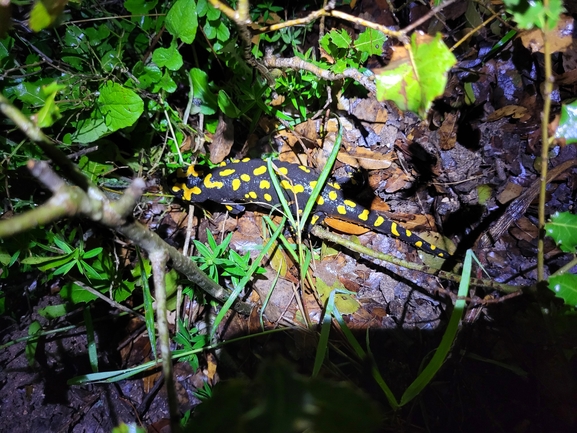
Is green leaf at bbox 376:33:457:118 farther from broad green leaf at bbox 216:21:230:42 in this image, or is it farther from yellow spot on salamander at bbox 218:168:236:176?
yellow spot on salamander at bbox 218:168:236:176

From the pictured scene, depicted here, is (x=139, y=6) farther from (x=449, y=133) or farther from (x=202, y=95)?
(x=449, y=133)

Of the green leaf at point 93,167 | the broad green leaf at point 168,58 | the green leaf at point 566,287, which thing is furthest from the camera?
the green leaf at point 93,167

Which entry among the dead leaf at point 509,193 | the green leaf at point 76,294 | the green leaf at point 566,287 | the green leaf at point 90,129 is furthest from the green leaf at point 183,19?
the dead leaf at point 509,193

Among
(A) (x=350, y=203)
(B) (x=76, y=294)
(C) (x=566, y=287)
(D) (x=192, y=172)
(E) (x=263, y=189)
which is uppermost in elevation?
(D) (x=192, y=172)

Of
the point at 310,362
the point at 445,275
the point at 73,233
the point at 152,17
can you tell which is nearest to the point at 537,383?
the point at 445,275

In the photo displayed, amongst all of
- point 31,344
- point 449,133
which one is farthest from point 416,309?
point 31,344

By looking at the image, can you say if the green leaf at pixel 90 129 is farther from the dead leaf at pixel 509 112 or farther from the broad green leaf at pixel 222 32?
→ the dead leaf at pixel 509 112
